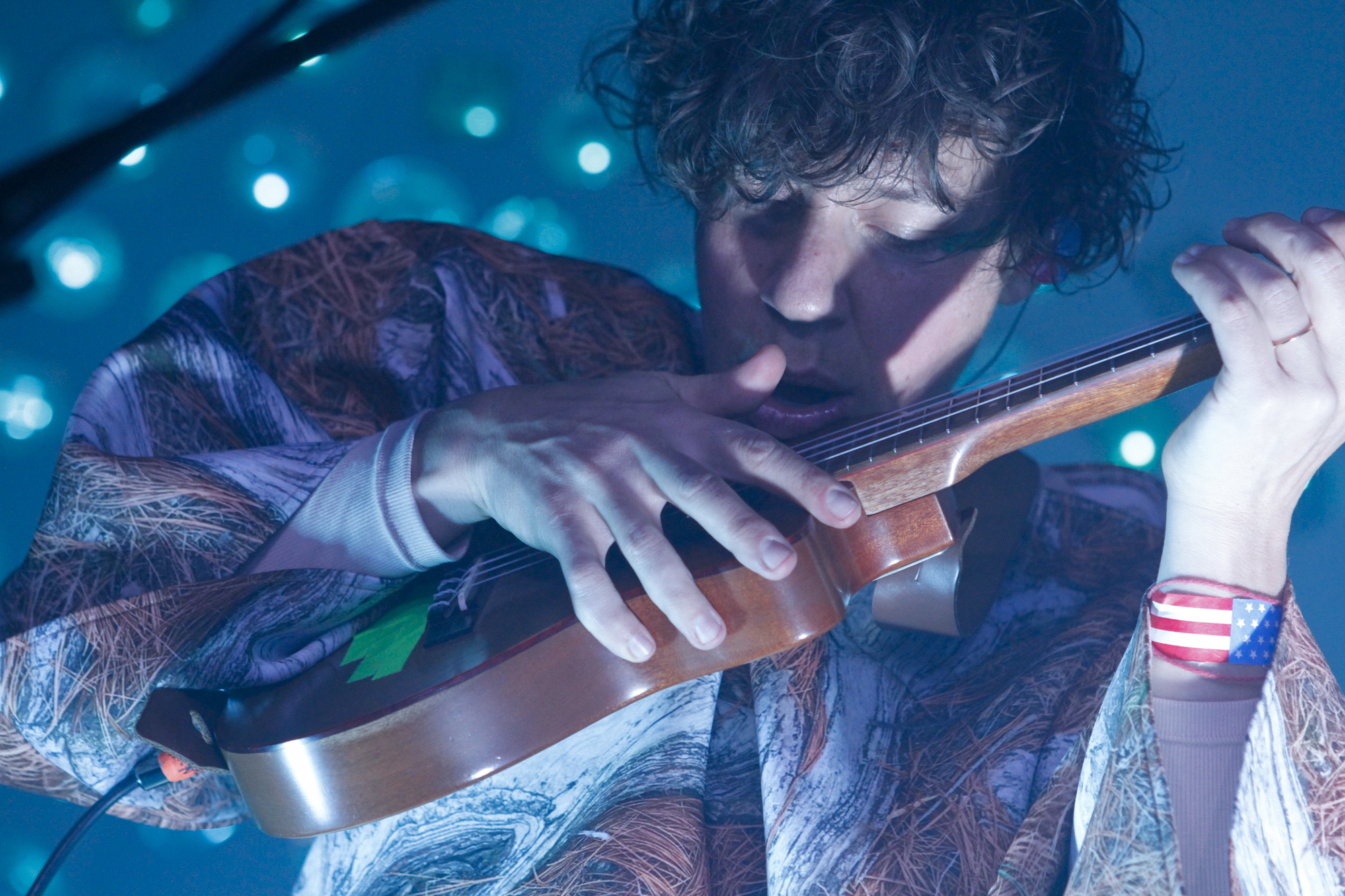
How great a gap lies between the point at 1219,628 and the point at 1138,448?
0.73 m

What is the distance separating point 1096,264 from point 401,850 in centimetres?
117

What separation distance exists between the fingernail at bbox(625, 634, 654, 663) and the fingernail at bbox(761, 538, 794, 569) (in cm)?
12

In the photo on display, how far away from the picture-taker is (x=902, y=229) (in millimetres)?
961

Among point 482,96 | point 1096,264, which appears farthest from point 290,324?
point 1096,264

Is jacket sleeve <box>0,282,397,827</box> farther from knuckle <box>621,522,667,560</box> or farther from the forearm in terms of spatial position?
the forearm

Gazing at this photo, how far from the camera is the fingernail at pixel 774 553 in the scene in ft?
2.16

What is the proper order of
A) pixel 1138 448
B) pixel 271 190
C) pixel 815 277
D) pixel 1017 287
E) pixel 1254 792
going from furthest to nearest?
pixel 271 190 < pixel 1138 448 < pixel 1017 287 < pixel 815 277 < pixel 1254 792

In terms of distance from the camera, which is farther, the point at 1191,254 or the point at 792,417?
the point at 792,417

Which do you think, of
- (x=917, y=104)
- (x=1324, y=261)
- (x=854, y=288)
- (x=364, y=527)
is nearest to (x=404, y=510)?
(x=364, y=527)

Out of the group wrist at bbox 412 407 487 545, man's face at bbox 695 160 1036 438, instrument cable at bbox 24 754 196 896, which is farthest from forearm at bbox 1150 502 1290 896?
instrument cable at bbox 24 754 196 896

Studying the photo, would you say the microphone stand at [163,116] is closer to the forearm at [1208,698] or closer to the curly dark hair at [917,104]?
the curly dark hair at [917,104]

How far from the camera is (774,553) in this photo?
26.0 inches

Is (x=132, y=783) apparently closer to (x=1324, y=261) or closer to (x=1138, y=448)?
(x=1324, y=261)

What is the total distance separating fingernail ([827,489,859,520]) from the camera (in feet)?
2.28
